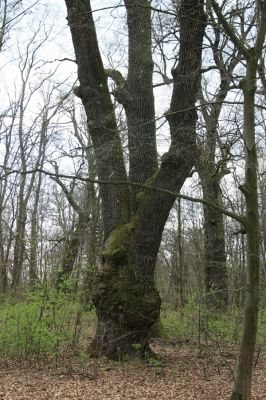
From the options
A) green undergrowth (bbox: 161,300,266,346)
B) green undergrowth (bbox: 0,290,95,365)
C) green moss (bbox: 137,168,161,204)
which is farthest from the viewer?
green undergrowth (bbox: 161,300,266,346)

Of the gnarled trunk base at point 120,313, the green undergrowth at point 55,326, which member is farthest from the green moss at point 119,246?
the green undergrowth at point 55,326

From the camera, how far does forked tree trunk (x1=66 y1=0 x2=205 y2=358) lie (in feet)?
25.4

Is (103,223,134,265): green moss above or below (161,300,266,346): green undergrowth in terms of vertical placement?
above

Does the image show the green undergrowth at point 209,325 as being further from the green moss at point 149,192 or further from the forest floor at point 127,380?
the green moss at point 149,192

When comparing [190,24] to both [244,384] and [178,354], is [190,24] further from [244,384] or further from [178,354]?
[178,354]

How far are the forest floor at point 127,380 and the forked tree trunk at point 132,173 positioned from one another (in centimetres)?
44

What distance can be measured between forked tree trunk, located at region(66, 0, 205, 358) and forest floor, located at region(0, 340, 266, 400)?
17.2 inches

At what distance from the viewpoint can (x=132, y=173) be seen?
29.3ft

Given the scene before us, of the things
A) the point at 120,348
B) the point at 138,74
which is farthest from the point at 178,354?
Answer: the point at 138,74

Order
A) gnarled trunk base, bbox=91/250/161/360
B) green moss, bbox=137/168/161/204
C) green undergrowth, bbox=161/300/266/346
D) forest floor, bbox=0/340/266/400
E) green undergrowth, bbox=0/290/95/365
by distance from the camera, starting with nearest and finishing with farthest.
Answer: forest floor, bbox=0/340/266/400
gnarled trunk base, bbox=91/250/161/360
green undergrowth, bbox=0/290/95/365
green moss, bbox=137/168/161/204
green undergrowth, bbox=161/300/266/346

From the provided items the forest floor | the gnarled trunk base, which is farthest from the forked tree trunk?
the forest floor

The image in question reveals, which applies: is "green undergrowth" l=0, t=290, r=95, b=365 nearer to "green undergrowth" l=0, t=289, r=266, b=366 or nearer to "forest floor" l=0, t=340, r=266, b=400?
"green undergrowth" l=0, t=289, r=266, b=366

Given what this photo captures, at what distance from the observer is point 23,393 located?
626 centimetres

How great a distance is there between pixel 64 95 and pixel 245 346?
24.1ft
